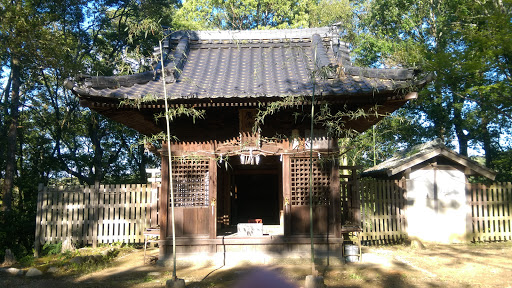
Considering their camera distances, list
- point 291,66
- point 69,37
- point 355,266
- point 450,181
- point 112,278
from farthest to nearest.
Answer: point 69,37 < point 450,181 < point 291,66 < point 355,266 < point 112,278

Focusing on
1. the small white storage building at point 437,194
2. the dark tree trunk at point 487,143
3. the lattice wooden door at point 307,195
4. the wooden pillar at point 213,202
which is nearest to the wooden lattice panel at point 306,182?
the lattice wooden door at point 307,195

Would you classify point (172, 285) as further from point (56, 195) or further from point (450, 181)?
point (450, 181)

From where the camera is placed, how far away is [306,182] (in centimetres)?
784

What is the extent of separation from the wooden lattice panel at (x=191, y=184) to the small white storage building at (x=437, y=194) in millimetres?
6331

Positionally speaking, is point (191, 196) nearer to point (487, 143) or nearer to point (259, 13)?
point (487, 143)

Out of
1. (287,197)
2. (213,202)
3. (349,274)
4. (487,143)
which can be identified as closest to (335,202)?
(287,197)

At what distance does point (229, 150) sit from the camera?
7.82 meters

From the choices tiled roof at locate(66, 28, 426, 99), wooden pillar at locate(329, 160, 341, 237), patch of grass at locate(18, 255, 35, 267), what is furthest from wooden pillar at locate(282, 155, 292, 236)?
patch of grass at locate(18, 255, 35, 267)

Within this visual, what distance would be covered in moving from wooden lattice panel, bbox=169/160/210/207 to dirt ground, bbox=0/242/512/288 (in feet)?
4.80

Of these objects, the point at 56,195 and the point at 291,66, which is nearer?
the point at 291,66

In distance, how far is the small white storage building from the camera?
1095cm

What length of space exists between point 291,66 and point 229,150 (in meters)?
2.87

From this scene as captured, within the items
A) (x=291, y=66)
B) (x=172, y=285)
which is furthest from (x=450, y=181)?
(x=172, y=285)

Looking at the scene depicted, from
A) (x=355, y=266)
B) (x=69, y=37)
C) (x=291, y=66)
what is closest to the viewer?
→ (x=355, y=266)
